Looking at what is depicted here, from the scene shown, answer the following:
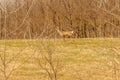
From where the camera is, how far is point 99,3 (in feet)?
8.01

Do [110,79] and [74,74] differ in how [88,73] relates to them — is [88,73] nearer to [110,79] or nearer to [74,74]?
[74,74]

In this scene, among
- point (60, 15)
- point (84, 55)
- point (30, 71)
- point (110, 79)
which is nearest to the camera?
point (110, 79)

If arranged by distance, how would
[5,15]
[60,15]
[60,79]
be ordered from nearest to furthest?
[5,15] < [60,79] < [60,15]

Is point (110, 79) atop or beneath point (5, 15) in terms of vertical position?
beneath

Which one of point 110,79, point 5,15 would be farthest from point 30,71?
point 5,15

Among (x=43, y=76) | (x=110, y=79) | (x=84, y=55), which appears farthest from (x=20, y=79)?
(x=84, y=55)

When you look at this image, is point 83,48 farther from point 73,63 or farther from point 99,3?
point 99,3

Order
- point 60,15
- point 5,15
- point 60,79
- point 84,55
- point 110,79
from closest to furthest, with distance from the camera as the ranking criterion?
point 5,15 → point 110,79 → point 60,79 → point 84,55 → point 60,15

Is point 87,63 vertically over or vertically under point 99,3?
under

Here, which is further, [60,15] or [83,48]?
[60,15]

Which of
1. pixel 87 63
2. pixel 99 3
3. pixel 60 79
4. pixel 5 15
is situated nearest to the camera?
pixel 99 3

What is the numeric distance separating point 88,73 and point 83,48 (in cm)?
344

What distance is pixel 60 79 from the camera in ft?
27.1

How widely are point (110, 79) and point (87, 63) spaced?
2.44 metres
